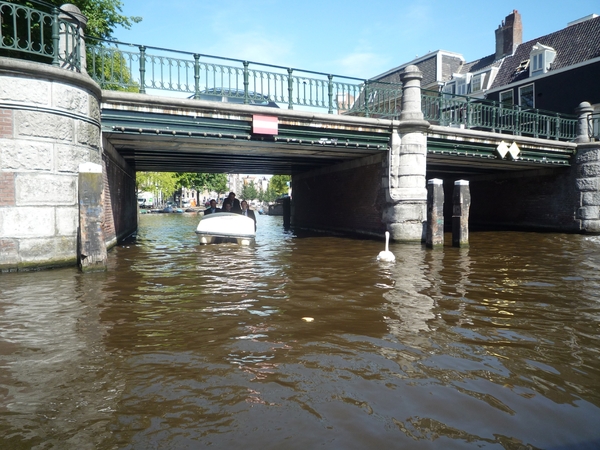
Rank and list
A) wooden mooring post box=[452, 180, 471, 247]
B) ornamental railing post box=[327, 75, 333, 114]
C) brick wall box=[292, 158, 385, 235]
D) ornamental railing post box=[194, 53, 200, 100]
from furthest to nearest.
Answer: brick wall box=[292, 158, 385, 235], ornamental railing post box=[327, 75, 333, 114], wooden mooring post box=[452, 180, 471, 247], ornamental railing post box=[194, 53, 200, 100]

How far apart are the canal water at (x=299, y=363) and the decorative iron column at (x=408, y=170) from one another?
6.62 m

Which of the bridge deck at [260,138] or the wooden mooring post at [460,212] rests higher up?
the bridge deck at [260,138]

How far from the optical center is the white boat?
14055 mm

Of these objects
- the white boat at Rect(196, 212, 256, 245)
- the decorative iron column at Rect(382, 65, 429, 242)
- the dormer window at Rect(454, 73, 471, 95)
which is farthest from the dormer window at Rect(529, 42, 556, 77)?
the white boat at Rect(196, 212, 256, 245)

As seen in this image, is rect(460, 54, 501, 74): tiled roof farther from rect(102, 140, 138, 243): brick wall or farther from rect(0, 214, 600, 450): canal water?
rect(0, 214, 600, 450): canal water

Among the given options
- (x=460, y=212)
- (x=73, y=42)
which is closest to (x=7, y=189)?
(x=73, y=42)

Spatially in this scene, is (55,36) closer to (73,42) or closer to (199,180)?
(73,42)

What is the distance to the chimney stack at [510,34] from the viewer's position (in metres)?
31.5

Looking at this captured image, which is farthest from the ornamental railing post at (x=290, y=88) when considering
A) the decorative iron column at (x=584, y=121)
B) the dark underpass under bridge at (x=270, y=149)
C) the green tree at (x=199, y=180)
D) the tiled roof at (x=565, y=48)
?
the green tree at (x=199, y=180)

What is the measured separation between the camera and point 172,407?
9.86ft

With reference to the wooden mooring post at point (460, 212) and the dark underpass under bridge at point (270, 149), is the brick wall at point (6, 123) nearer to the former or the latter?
the dark underpass under bridge at point (270, 149)

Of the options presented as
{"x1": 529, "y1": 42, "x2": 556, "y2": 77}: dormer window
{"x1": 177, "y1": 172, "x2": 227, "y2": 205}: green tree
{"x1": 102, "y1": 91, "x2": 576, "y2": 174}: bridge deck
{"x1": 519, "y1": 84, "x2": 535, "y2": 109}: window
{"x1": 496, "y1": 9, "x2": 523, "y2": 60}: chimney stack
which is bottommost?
{"x1": 102, "y1": 91, "x2": 576, "y2": 174}: bridge deck

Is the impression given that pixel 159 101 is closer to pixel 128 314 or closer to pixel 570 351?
pixel 128 314

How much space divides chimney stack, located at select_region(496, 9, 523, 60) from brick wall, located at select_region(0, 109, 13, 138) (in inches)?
1286
